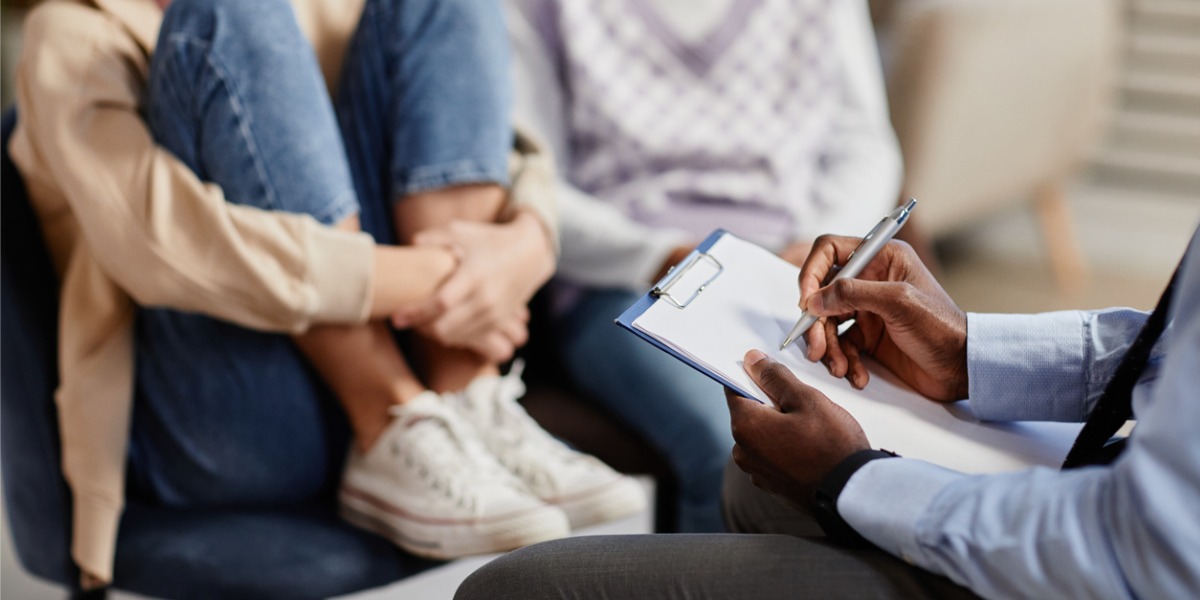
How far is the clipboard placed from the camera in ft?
1.95

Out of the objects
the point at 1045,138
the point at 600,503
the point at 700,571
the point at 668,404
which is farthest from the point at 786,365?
the point at 1045,138

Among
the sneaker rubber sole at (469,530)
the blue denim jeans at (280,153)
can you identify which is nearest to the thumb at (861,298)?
the sneaker rubber sole at (469,530)

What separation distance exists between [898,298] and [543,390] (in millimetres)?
499

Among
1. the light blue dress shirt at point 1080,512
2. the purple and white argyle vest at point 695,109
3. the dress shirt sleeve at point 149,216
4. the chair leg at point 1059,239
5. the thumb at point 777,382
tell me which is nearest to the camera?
the light blue dress shirt at point 1080,512

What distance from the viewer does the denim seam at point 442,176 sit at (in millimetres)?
890

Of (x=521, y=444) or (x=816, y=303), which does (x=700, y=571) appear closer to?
(x=816, y=303)

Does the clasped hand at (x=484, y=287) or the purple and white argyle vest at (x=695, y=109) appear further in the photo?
the purple and white argyle vest at (x=695, y=109)

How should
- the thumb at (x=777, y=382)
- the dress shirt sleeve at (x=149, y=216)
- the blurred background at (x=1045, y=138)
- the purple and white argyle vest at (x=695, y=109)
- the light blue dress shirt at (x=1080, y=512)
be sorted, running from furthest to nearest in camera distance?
1. the blurred background at (x=1045, y=138)
2. the purple and white argyle vest at (x=695, y=109)
3. the dress shirt sleeve at (x=149, y=216)
4. the thumb at (x=777, y=382)
5. the light blue dress shirt at (x=1080, y=512)

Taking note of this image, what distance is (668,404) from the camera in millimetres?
993

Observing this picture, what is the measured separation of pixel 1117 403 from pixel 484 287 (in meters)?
0.50

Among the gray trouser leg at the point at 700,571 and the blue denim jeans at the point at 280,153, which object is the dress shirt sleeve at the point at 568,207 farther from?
the gray trouser leg at the point at 700,571

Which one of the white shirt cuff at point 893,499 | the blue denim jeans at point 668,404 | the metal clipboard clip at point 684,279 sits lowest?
the blue denim jeans at point 668,404

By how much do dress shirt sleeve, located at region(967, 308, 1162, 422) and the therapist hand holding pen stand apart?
13 mm

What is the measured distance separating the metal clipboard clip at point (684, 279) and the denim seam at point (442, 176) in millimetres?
296
